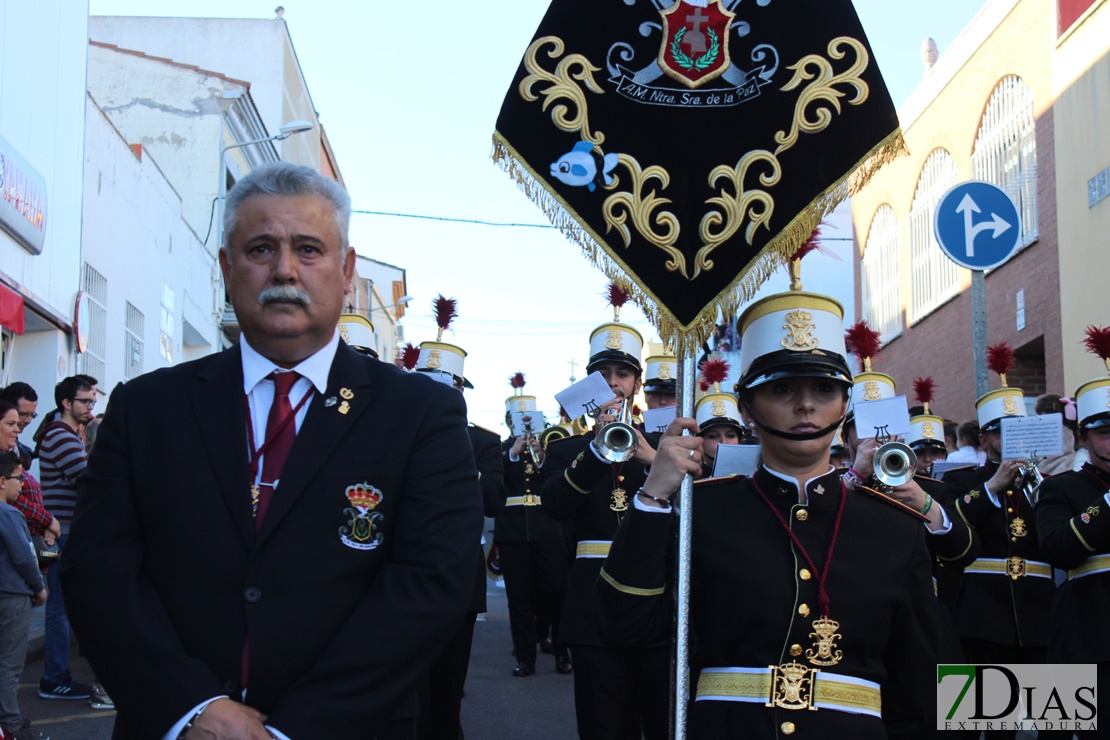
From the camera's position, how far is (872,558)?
3.89 meters

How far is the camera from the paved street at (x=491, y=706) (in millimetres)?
8055

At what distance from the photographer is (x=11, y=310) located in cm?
1418

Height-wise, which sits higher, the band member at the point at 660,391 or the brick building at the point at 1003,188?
the brick building at the point at 1003,188

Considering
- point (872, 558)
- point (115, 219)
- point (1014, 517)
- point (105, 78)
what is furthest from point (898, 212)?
point (872, 558)

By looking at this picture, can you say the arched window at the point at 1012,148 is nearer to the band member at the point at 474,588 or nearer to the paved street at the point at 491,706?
the paved street at the point at 491,706

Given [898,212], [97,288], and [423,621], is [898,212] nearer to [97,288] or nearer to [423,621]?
[97,288]

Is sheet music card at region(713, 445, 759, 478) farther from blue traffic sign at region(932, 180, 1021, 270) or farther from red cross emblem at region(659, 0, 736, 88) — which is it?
blue traffic sign at region(932, 180, 1021, 270)

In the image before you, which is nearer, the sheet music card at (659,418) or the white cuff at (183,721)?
the white cuff at (183,721)

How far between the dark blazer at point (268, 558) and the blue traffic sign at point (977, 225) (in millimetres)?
6782

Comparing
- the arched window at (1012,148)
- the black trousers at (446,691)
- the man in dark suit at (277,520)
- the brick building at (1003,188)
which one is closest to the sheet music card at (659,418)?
the black trousers at (446,691)

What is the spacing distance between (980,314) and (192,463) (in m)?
7.08

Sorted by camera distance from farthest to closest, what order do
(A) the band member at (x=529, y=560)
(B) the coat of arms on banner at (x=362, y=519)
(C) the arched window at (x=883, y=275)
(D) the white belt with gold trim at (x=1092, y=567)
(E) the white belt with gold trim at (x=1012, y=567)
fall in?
(C) the arched window at (x=883, y=275) < (A) the band member at (x=529, y=560) < (E) the white belt with gold trim at (x=1012, y=567) < (D) the white belt with gold trim at (x=1092, y=567) < (B) the coat of arms on banner at (x=362, y=519)

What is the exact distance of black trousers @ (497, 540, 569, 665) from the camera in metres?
11.2

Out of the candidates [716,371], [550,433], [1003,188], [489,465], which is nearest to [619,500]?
[716,371]
